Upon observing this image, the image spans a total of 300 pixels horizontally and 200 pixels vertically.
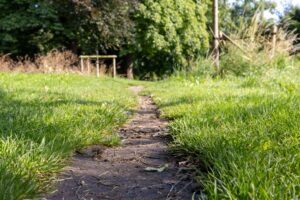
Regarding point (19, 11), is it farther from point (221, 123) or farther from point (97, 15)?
point (221, 123)

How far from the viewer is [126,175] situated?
1984 millimetres

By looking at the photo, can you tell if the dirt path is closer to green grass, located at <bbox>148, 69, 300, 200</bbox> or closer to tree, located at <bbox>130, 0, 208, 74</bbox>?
green grass, located at <bbox>148, 69, 300, 200</bbox>

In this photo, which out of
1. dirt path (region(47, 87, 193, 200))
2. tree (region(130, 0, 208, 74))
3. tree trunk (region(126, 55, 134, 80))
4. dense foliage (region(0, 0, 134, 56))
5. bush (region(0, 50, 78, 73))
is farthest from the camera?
tree trunk (region(126, 55, 134, 80))

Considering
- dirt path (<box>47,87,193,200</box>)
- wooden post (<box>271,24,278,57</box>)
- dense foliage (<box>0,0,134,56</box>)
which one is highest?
dense foliage (<box>0,0,134,56</box>)

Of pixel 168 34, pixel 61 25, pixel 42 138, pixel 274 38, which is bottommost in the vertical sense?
pixel 42 138

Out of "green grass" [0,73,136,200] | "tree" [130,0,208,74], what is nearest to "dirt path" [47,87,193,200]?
"green grass" [0,73,136,200]

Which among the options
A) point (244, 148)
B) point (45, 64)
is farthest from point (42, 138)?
point (45, 64)

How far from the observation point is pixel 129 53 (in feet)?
68.8

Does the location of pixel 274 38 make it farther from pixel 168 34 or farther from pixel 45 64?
pixel 168 34

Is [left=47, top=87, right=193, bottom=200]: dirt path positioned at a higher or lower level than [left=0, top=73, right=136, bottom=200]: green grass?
lower

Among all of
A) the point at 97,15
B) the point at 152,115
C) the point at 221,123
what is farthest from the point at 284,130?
the point at 97,15

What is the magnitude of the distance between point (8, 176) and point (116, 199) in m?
0.47

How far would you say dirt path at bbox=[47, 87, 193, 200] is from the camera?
5.55 feet

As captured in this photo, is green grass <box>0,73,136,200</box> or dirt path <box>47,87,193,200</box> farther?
dirt path <box>47,87,193,200</box>
